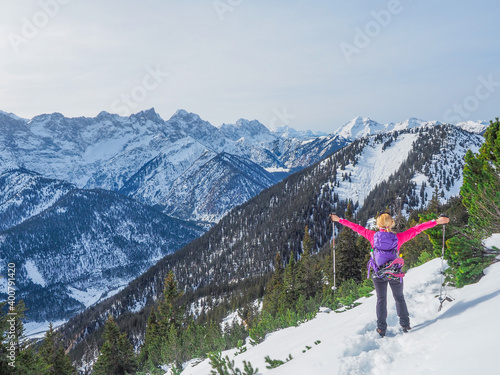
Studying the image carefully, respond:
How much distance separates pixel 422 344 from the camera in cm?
576

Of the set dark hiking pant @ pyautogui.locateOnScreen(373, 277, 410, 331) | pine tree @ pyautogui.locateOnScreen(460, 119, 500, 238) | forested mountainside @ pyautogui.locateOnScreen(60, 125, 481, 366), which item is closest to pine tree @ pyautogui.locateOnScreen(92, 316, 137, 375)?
dark hiking pant @ pyautogui.locateOnScreen(373, 277, 410, 331)

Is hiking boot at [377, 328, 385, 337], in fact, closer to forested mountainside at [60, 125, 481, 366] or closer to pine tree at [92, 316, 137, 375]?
pine tree at [92, 316, 137, 375]

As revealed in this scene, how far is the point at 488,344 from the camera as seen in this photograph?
4.50 m

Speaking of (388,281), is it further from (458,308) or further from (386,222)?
(458,308)

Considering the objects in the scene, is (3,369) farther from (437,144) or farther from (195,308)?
(437,144)

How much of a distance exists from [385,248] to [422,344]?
204cm

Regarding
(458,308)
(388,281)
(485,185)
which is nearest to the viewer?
(458,308)

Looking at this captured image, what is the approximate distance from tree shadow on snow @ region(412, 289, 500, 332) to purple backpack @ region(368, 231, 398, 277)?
156cm

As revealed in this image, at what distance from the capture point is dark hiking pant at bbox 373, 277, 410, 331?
22.2 feet

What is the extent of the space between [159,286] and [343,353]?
191036 millimetres

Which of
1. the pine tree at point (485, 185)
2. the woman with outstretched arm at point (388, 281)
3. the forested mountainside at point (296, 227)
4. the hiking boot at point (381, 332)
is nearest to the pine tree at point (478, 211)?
the pine tree at point (485, 185)

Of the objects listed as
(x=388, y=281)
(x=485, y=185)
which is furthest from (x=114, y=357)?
(x=485, y=185)

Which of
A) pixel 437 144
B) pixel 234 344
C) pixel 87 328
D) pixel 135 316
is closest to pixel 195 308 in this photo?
pixel 135 316

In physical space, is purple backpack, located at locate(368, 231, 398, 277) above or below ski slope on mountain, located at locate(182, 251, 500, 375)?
above
